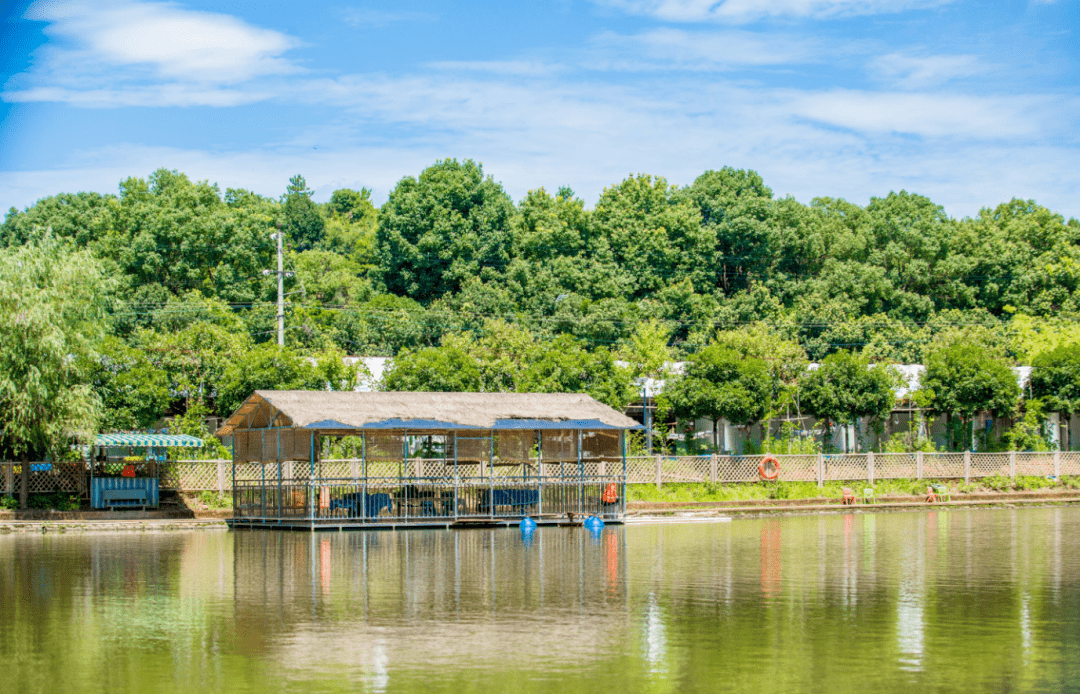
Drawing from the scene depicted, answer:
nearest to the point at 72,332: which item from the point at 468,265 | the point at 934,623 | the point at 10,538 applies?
the point at 10,538

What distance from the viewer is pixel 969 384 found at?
4566 cm

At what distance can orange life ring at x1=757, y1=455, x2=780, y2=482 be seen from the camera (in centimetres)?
4084

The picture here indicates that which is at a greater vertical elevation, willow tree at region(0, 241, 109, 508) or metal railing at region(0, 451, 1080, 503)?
willow tree at region(0, 241, 109, 508)

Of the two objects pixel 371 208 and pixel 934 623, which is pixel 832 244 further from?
pixel 934 623

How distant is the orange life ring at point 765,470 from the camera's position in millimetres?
40844

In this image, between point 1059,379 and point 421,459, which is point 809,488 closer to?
point 1059,379

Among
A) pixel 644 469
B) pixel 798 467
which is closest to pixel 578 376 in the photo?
pixel 644 469

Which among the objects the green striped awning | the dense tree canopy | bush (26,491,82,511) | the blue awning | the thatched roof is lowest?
bush (26,491,82,511)

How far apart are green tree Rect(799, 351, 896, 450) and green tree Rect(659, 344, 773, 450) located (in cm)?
192

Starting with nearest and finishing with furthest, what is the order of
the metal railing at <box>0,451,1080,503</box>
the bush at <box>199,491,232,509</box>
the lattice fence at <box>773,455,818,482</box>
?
the metal railing at <box>0,451,1080,503</box>
the bush at <box>199,491,232,509</box>
the lattice fence at <box>773,455,818,482</box>

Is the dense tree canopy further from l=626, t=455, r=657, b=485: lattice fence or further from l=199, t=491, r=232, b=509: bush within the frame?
l=199, t=491, r=232, b=509: bush

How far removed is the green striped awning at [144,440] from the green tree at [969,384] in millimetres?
27200

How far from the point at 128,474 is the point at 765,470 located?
2042 centimetres

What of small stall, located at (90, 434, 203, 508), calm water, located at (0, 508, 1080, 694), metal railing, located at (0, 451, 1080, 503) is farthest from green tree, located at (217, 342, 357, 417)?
calm water, located at (0, 508, 1080, 694)
